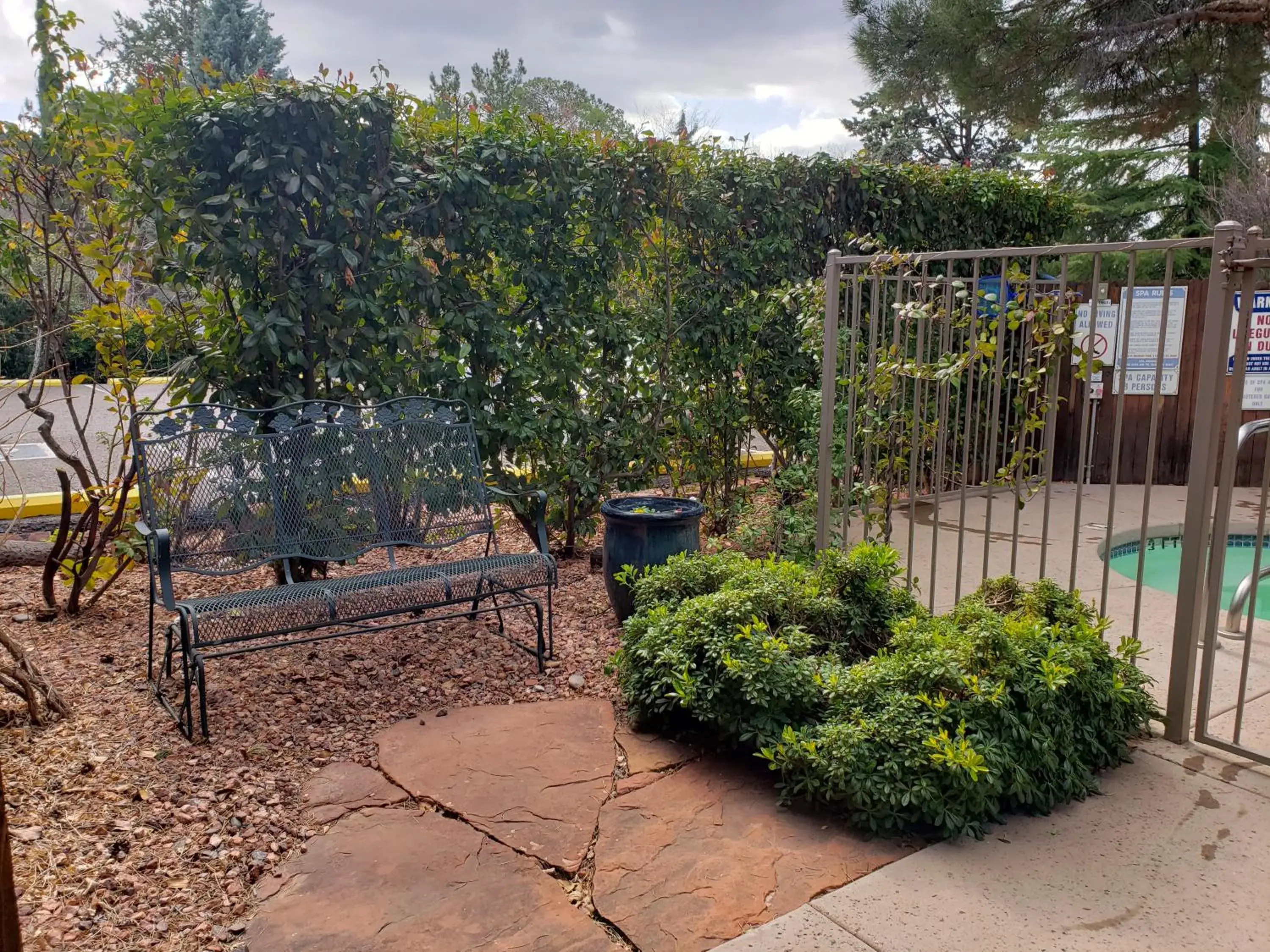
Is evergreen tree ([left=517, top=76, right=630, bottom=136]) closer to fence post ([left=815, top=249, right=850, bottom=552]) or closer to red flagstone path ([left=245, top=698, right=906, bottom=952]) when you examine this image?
fence post ([left=815, top=249, right=850, bottom=552])

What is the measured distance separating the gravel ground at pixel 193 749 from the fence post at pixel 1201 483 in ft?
6.80

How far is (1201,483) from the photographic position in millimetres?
2918

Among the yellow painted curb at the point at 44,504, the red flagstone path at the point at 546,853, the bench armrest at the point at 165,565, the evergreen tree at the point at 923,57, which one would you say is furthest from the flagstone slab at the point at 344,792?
the evergreen tree at the point at 923,57

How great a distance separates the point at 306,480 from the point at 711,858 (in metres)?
2.45

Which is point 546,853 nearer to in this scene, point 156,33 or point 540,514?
point 540,514

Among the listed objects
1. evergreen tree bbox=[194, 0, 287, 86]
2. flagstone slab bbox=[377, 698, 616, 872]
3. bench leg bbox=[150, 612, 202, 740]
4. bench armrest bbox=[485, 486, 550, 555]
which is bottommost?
flagstone slab bbox=[377, 698, 616, 872]

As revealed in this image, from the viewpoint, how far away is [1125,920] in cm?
221

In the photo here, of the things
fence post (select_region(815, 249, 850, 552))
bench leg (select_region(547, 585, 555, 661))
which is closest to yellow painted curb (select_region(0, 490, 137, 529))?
bench leg (select_region(547, 585, 555, 661))

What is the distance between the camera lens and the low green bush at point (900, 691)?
2.63 m

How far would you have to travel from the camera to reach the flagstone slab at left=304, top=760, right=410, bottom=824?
9.07 ft

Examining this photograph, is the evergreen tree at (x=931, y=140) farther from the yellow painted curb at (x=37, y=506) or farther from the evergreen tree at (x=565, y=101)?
the yellow painted curb at (x=37, y=506)

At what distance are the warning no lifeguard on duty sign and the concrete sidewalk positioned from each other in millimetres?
→ 5068

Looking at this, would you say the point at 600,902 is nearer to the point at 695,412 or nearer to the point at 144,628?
the point at 144,628

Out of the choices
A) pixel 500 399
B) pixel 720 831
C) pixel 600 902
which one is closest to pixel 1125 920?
pixel 720 831
